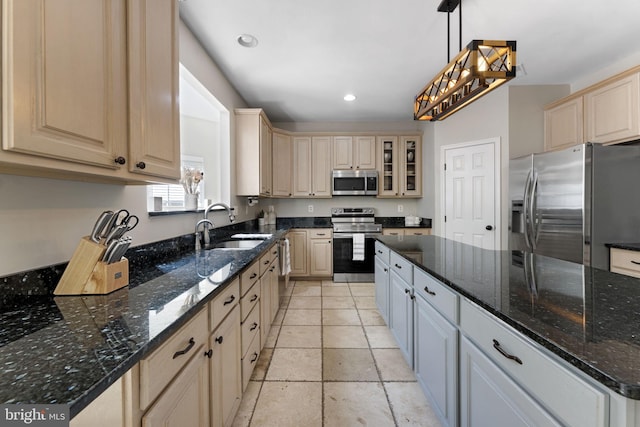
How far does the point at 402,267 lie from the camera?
1.92 metres

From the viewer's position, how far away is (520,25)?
2.17 m

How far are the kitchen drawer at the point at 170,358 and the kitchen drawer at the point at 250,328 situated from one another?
1.92 ft

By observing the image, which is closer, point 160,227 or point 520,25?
point 160,227

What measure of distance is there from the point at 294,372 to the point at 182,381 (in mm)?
1243

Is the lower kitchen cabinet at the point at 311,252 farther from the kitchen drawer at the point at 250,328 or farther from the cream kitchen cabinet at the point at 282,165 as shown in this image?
the kitchen drawer at the point at 250,328

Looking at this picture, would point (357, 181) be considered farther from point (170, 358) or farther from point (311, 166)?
point (170, 358)

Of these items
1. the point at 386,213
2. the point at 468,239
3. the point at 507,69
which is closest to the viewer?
the point at 507,69

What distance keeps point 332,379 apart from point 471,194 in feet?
9.99

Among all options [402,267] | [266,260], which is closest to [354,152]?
[266,260]

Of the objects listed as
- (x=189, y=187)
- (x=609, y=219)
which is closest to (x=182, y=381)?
(x=189, y=187)

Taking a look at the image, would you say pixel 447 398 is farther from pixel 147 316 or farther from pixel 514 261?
pixel 147 316

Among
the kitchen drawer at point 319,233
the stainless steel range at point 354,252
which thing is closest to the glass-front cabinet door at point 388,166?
the stainless steel range at point 354,252

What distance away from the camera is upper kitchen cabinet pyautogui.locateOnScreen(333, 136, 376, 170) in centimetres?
455

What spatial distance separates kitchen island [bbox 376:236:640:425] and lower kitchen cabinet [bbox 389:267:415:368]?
0.15m
